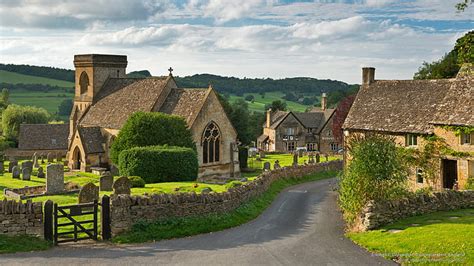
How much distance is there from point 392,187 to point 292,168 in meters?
22.5

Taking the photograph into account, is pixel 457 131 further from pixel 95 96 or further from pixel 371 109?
pixel 95 96

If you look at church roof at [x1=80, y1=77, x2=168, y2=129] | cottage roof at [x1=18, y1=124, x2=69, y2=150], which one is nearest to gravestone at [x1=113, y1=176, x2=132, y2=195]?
church roof at [x1=80, y1=77, x2=168, y2=129]

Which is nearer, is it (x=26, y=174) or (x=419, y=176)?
(x=419, y=176)

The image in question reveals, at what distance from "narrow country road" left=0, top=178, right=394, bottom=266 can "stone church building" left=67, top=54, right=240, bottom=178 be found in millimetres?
25371

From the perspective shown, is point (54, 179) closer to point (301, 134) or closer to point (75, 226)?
point (75, 226)

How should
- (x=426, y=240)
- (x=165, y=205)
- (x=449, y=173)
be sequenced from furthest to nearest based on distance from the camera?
(x=449, y=173) < (x=165, y=205) < (x=426, y=240)

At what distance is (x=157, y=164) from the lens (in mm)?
40000

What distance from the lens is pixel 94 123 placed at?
57.4 meters

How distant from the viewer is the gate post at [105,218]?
20.9 metres

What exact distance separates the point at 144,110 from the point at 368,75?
2118 cm

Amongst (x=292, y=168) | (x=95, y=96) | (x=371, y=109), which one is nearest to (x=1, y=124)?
(x=95, y=96)

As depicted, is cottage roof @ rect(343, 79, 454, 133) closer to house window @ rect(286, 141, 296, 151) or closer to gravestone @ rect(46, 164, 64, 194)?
gravestone @ rect(46, 164, 64, 194)

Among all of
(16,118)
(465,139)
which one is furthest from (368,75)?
(16,118)

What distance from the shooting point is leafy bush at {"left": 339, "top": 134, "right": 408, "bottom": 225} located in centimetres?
2431
